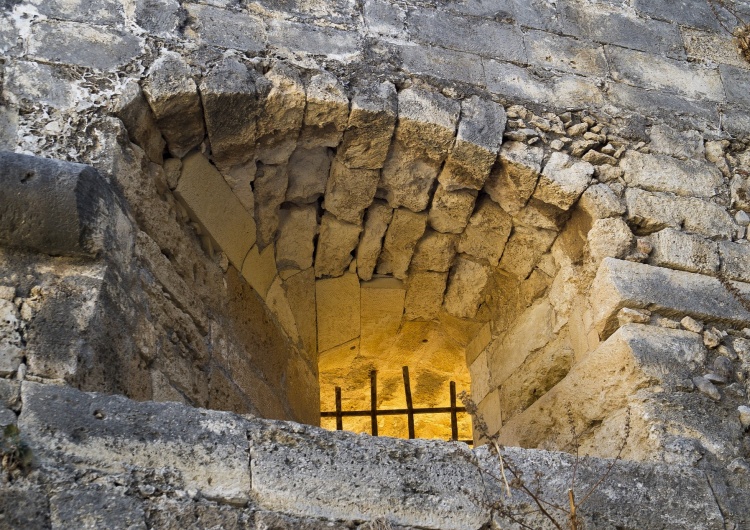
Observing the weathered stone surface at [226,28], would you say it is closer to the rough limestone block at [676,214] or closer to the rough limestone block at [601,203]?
the rough limestone block at [601,203]

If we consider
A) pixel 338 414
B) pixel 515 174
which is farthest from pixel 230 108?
pixel 338 414

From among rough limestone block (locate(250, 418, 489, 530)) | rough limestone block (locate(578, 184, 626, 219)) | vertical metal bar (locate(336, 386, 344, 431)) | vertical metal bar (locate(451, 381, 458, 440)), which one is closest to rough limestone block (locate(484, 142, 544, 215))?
rough limestone block (locate(578, 184, 626, 219))

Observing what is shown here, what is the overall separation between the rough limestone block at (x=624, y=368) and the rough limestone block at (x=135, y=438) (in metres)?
1.56

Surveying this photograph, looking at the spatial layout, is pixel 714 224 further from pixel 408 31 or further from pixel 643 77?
pixel 408 31

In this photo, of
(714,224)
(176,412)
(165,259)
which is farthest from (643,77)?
(176,412)

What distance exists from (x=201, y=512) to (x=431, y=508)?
2.20 feet

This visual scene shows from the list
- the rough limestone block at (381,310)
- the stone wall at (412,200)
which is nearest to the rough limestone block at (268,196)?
the stone wall at (412,200)

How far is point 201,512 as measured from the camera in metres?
2.62

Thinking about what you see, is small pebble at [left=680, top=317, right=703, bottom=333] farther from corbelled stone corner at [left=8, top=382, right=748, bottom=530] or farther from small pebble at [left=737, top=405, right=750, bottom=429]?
corbelled stone corner at [left=8, top=382, right=748, bottom=530]

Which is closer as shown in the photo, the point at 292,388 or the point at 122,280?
the point at 122,280

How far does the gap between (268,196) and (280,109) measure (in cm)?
47

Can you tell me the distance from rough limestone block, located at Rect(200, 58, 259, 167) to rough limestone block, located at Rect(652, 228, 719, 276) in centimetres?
174

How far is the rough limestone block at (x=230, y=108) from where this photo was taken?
12.4ft

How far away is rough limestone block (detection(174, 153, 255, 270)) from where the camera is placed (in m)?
3.91
